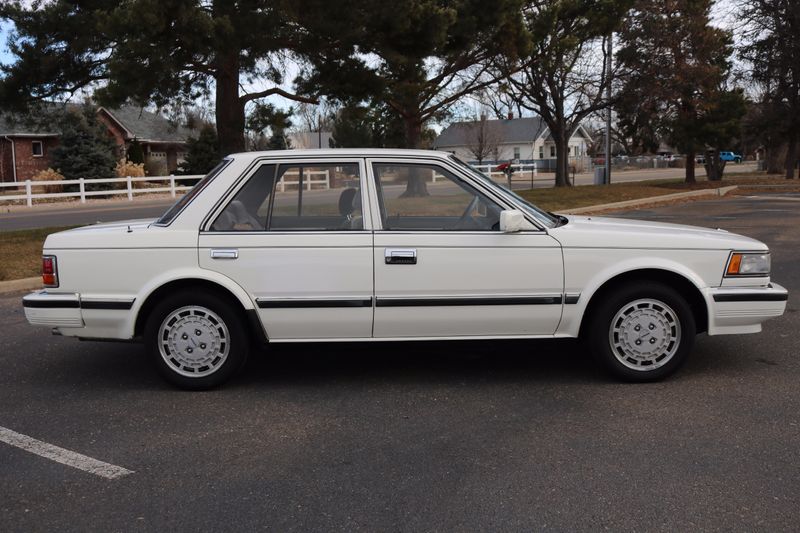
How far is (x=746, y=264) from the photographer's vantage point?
5.37m

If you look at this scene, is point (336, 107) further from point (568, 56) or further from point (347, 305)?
point (347, 305)

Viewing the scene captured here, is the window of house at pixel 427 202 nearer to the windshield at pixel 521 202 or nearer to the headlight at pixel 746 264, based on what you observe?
the windshield at pixel 521 202

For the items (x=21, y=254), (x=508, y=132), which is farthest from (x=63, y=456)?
(x=508, y=132)

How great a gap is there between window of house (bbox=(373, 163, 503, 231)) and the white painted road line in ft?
7.64

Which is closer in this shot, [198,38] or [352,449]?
[352,449]

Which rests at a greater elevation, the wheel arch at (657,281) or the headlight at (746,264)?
the headlight at (746,264)

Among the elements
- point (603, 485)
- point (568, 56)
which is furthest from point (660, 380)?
point (568, 56)

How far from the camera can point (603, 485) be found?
3789 millimetres

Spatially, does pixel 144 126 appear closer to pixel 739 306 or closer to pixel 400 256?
pixel 400 256

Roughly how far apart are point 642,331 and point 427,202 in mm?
1734

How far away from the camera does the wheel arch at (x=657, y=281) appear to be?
5.35 meters

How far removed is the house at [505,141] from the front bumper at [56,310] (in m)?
65.1

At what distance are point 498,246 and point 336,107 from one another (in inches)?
599

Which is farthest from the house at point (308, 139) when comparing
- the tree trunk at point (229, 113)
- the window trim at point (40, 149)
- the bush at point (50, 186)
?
the tree trunk at point (229, 113)
